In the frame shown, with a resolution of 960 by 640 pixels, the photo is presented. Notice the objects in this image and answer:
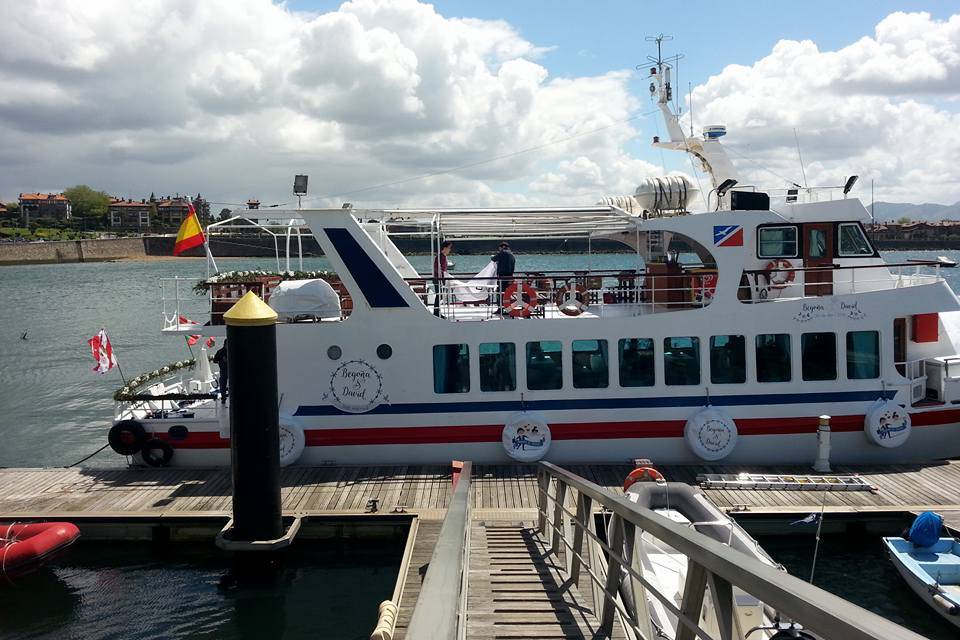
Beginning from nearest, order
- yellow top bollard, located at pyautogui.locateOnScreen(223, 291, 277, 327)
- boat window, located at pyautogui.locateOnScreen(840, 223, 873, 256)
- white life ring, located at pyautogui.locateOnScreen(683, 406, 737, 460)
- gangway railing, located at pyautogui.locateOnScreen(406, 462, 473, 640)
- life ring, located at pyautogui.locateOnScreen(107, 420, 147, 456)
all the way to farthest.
Answer: gangway railing, located at pyautogui.locateOnScreen(406, 462, 473, 640) → yellow top bollard, located at pyautogui.locateOnScreen(223, 291, 277, 327) → white life ring, located at pyautogui.locateOnScreen(683, 406, 737, 460) → life ring, located at pyautogui.locateOnScreen(107, 420, 147, 456) → boat window, located at pyautogui.locateOnScreen(840, 223, 873, 256)

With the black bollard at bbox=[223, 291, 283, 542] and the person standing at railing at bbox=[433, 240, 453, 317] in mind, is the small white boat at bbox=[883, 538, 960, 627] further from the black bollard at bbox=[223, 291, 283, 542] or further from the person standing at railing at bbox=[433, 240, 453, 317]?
the black bollard at bbox=[223, 291, 283, 542]

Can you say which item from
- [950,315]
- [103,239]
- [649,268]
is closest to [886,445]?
[950,315]

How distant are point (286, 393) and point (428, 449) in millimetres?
2769

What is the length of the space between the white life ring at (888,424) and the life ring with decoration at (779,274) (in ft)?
9.11

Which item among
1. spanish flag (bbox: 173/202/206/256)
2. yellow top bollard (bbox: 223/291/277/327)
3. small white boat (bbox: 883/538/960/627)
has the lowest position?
small white boat (bbox: 883/538/960/627)

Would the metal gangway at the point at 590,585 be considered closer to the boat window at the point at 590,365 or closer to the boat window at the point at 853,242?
the boat window at the point at 590,365

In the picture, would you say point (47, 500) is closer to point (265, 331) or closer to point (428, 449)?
point (265, 331)

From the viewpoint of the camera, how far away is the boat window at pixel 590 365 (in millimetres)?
13484

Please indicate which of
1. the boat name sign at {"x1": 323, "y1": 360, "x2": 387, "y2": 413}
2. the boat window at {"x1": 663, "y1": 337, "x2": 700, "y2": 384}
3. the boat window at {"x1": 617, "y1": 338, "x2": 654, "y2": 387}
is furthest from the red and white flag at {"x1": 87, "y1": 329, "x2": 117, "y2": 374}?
the boat window at {"x1": 663, "y1": 337, "x2": 700, "y2": 384}

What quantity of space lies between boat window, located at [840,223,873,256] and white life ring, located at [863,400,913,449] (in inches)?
112

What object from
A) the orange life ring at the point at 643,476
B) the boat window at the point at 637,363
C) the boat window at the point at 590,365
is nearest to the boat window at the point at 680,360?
the boat window at the point at 637,363

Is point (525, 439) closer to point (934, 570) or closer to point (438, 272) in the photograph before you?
point (438, 272)

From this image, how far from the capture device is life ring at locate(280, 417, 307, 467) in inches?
524

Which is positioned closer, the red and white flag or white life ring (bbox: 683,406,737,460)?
white life ring (bbox: 683,406,737,460)
